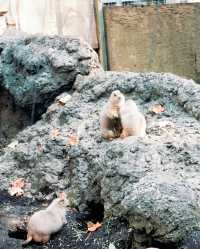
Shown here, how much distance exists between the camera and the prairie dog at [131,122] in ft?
21.2

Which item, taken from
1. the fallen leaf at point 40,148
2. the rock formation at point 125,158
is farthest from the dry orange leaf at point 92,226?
the fallen leaf at point 40,148

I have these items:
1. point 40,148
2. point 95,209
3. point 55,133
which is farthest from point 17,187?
point 95,209

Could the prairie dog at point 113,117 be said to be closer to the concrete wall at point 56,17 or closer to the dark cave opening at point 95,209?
the dark cave opening at point 95,209

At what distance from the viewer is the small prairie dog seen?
19.7 feet

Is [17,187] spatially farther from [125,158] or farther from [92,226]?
[125,158]

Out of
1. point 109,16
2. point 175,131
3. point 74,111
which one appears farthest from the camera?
point 109,16

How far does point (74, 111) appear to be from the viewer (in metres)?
7.87

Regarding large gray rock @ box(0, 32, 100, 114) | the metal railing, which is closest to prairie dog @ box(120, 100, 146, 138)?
large gray rock @ box(0, 32, 100, 114)

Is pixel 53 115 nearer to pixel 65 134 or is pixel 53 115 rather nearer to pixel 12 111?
pixel 65 134

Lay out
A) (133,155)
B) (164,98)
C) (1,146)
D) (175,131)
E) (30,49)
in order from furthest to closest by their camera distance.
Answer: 1. (1,146)
2. (30,49)
3. (164,98)
4. (175,131)
5. (133,155)

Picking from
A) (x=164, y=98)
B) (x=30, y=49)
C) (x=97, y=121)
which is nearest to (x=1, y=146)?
(x=30, y=49)

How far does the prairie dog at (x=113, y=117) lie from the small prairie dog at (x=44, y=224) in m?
1.07

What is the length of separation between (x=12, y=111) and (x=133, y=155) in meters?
3.84

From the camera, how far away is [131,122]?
6.46 metres
